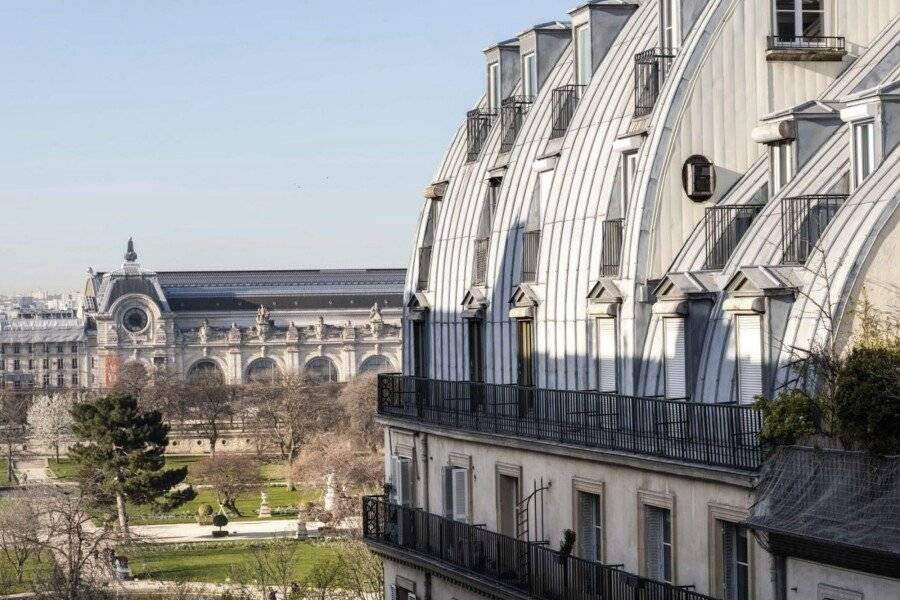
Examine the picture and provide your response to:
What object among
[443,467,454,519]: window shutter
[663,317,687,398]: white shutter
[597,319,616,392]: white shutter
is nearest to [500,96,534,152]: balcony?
[443,467,454,519]: window shutter

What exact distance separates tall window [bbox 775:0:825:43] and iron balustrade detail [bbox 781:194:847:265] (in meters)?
5.31

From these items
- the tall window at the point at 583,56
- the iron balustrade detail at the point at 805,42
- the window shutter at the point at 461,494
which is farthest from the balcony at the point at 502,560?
the iron balustrade detail at the point at 805,42

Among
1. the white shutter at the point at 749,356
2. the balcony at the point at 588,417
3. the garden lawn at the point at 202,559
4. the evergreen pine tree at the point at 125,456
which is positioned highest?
the white shutter at the point at 749,356

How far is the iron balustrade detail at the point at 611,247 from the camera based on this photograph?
3262cm

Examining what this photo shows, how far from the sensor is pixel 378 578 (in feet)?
221

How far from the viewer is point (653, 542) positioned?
29.0 meters

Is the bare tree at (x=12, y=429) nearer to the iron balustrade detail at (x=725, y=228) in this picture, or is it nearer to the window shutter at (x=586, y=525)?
the window shutter at (x=586, y=525)

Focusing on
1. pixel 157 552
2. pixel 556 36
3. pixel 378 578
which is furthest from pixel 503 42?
pixel 157 552

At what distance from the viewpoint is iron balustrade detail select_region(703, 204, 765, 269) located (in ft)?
98.2

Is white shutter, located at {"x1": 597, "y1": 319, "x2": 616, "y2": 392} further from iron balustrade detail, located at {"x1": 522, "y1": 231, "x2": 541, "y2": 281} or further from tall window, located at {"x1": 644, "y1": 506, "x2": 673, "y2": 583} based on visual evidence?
tall window, located at {"x1": 644, "y1": 506, "x2": 673, "y2": 583}

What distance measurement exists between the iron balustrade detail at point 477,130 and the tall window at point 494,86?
17 cm

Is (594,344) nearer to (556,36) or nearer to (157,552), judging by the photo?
(556,36)

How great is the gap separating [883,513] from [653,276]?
10432 millimetres

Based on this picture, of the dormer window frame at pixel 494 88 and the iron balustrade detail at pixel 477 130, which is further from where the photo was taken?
the dormer window frame at pixel 494 88
